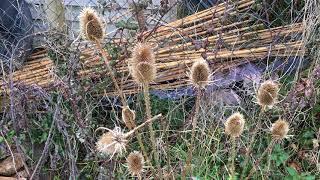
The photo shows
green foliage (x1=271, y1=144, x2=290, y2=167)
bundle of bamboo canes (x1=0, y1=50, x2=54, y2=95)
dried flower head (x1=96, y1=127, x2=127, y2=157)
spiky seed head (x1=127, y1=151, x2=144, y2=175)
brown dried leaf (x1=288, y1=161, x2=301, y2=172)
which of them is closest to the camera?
dried flower head (x1=96, y1=127, x2=127, y2=157)

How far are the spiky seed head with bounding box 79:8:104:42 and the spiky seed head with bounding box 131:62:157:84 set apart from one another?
18cm

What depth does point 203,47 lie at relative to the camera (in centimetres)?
329

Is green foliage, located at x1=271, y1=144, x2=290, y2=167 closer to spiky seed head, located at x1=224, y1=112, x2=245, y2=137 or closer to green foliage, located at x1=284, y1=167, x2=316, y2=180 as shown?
green foliage, located at x1=284, y1=167, x2=316, y2=180

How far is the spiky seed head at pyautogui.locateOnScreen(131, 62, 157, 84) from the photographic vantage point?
175cm

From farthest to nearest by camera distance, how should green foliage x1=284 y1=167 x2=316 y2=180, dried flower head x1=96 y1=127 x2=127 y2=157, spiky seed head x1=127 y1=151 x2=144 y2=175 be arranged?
green foliage x1=284 y1=167 x2=316 y2=180 < spiky seed head x1=127 y1=151 x2=144 y2=175 < dried flower head x1=96 y1=127 x2=127 y2=157

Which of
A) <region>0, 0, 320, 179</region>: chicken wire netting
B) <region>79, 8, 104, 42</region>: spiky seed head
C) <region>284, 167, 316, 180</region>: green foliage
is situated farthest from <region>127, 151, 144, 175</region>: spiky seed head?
<region>284, 167, 316, 180</region>: green foliage

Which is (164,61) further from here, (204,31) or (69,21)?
(69,21)

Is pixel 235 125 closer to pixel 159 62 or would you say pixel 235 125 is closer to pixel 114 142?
pixel 114 142

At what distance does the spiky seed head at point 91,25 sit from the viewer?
5.84 ft

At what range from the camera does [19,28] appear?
4.16m

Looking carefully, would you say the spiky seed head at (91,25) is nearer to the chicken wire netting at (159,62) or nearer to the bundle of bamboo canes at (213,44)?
the chicken wire netting at (159,62)

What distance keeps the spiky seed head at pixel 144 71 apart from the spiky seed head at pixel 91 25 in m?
0.18

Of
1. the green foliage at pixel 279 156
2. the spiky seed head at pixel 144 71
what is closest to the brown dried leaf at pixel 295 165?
the green foliage at pixel 279 156

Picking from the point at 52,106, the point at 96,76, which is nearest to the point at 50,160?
the point at 52,106
